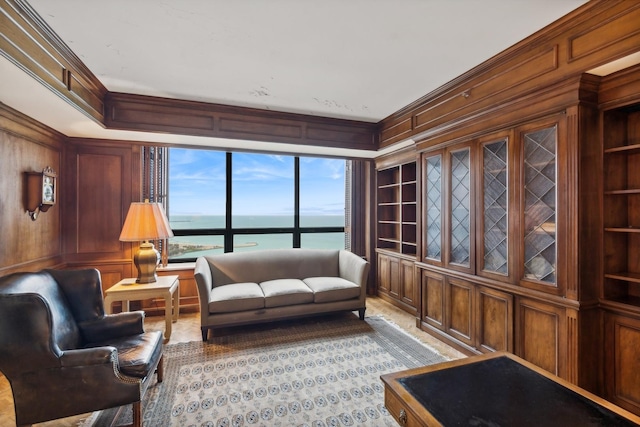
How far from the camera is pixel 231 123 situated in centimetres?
369

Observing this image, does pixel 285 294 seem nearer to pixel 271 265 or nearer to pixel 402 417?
pixel 271 265

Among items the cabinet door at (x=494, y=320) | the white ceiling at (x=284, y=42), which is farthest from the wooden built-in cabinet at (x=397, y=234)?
the white ceiling at (x=284, y=42)

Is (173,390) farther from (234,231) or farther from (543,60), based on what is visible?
(543,60)

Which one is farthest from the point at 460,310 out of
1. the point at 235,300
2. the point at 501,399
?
the point at 235,300

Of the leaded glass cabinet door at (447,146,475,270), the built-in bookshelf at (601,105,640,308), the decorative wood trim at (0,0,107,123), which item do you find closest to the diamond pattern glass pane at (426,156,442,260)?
the leaded glass cabinet door at (447,146,475,270)

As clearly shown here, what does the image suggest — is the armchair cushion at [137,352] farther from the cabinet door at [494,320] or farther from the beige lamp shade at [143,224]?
the cabinet door at [494,320]

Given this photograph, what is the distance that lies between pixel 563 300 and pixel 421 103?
7.76ft

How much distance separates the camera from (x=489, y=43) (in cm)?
230

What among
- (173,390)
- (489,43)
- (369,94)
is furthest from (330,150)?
(173,390)

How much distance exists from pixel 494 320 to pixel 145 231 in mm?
3573

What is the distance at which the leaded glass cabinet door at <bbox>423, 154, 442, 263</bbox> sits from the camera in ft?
11.0

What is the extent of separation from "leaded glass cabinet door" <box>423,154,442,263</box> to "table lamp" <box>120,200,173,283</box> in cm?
301

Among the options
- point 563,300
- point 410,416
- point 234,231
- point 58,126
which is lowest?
point 410,416

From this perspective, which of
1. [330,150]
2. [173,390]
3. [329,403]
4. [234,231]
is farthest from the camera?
[234,231]
